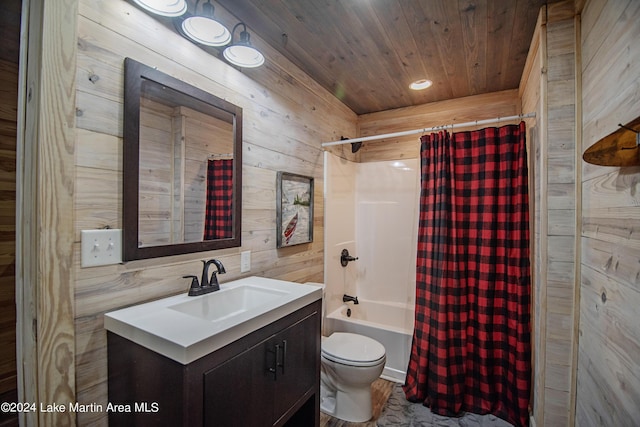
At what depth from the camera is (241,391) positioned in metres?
1.02

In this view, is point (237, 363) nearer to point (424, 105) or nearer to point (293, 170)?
point (293, 170)

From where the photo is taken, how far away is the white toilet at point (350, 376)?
1797 millimetres

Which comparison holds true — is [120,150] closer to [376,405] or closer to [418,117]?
[376,405]

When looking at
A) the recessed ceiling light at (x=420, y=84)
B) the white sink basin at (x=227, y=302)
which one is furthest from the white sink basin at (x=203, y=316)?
the recessed ceiling light at (x=420, y=84)

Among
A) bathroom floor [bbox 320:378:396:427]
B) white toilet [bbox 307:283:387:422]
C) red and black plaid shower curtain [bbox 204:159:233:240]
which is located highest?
red and black plaid shower curtain [bbox 204:159:233:240]

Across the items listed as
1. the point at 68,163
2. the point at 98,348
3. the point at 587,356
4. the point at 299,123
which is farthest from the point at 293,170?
the point at 587,356

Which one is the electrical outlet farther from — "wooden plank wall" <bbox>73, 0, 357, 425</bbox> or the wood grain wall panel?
the wood grain wall panel

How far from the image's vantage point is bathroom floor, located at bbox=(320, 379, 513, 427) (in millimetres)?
1837

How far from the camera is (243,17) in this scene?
1.57 meters

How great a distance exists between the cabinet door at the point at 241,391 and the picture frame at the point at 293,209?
895 millimetres

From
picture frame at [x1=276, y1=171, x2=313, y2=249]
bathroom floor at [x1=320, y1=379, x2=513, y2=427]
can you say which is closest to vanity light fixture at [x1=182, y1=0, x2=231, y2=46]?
picture frame at [x1=276, y1=171, x2=313, y2=249]

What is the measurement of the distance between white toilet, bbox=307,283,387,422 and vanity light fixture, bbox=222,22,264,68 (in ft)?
5.95

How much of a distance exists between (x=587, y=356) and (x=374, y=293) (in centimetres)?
180

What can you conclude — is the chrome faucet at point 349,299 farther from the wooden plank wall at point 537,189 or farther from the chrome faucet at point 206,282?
the chrome faucet at point 206,282
